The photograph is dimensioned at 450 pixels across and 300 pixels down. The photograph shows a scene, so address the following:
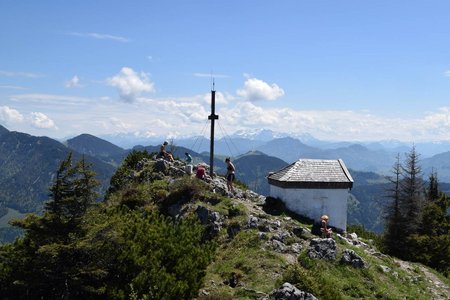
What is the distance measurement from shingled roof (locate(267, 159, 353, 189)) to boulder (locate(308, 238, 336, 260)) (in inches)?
348

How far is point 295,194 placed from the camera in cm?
3162

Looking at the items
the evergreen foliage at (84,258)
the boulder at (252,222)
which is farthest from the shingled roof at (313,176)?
the evergreen foliage at (84,258)

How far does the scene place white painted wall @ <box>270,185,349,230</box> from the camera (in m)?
31.6

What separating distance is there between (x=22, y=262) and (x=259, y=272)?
10431 millimetres

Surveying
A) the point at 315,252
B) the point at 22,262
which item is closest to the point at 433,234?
the point at 315,252

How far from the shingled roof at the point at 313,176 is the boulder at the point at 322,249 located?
348 inches

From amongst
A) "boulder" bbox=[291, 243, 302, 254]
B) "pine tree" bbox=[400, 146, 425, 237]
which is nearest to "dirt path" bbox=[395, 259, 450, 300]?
"pine tree" bbox=[400, 146, 425, 237]

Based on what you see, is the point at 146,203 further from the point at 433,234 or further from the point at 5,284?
the point at 433,234

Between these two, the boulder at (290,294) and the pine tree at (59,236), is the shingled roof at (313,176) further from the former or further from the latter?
the pine tree at (59,236)

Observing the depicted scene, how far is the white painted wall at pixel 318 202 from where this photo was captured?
31625 mm

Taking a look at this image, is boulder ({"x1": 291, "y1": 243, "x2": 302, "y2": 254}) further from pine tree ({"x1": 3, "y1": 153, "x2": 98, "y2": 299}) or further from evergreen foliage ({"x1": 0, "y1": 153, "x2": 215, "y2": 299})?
pine tree ({"x1": 3, "y1": 153, "x2": 98, "y2": 299})

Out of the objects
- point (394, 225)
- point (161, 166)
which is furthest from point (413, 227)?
point (161, 166)

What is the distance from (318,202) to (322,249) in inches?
372

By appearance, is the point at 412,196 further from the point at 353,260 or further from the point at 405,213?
the point at 353,260
